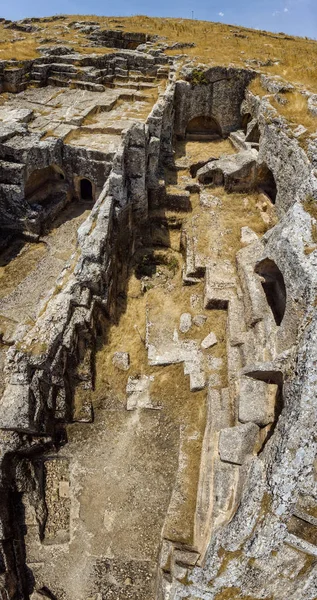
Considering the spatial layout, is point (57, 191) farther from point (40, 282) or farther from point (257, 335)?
point (257, 335)

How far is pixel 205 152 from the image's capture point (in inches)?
685

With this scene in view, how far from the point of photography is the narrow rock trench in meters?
6.89

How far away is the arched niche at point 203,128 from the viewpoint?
19219 millimetres

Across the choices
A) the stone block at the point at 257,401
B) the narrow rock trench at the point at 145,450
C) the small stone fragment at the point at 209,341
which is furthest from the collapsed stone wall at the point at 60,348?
the stone block at the point at 257,401

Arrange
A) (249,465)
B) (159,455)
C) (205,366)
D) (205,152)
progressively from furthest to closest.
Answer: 1. (205,152)
2. (205,366)
3. (159,455)
4. (249,465)

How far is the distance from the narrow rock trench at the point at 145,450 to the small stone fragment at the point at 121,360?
26 mm

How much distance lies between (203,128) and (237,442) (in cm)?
1744

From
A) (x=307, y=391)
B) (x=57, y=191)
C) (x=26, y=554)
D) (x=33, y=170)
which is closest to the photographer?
(x=307, y=391)

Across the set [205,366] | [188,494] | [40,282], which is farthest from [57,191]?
[188,494]

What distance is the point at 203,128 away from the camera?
1958cm

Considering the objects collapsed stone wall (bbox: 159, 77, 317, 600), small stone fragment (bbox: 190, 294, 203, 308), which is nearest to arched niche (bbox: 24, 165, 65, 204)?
small stone fragment (bbox: 190, 294, 203, 308)

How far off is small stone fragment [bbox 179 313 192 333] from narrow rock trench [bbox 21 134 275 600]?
0.04 m

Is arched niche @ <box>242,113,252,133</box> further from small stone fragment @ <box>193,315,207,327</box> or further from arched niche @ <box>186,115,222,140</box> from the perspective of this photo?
small stone fragment @ <box>193,315,207,327</box>

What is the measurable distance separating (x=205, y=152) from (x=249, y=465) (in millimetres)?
15017
